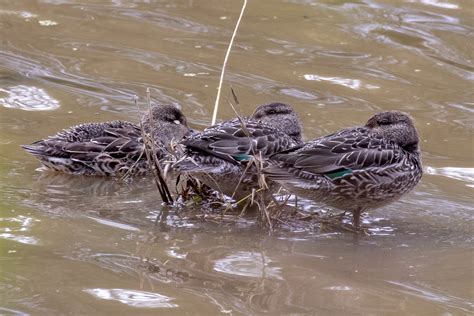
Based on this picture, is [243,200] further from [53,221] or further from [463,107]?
[463,107]

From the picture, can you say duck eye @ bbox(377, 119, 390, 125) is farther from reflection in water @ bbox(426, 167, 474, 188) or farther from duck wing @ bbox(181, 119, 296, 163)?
reflection in water @ bbox(426, 167, 474, 188)

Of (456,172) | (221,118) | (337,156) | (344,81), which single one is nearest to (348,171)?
(337,156)

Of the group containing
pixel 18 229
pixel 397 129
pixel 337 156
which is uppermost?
pixel 397 129

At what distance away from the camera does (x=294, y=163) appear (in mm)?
8078

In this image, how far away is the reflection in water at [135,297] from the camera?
633 cm

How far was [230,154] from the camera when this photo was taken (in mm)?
8281

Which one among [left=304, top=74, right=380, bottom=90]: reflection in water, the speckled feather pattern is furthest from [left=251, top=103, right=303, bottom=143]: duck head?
[left=304, top=74, right=380, bottom=90]: reflection in water

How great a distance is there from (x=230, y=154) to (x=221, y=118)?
2.57m

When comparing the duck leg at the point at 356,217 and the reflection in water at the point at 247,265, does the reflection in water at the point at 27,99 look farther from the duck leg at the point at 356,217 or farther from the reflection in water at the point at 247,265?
the reflection in water at the point at 247,265

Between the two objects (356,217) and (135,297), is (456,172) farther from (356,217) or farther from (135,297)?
(135,297)

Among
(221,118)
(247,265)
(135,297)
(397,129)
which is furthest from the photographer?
(221,118)

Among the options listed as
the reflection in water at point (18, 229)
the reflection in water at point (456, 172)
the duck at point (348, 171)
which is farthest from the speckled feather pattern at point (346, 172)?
the reflection in water at point (18, 229)

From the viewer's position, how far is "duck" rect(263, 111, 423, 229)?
808cm

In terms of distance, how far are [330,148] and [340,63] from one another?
14.8 ft
